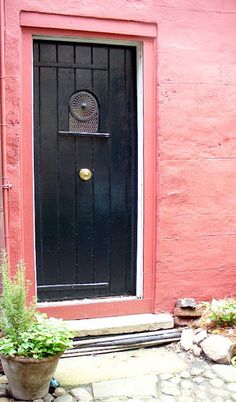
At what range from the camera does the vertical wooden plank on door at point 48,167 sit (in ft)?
13.0

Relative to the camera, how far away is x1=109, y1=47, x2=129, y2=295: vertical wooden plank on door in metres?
4.14

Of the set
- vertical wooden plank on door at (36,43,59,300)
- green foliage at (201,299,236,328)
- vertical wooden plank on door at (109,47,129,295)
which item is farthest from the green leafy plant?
green foliage at (201,299,236,328)

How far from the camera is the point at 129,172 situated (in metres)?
4.22

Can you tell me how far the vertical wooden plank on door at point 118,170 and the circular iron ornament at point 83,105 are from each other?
0.17 m

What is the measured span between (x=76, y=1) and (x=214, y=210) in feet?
7.14

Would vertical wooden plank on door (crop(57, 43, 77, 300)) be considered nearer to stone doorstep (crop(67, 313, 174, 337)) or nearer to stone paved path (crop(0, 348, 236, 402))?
stone doorstep (crop(67, 313, 174, 337))

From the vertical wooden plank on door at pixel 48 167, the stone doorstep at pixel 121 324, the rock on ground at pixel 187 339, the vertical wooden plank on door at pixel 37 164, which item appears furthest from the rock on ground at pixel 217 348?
the vertical wooden plank on door at pixel 37 164

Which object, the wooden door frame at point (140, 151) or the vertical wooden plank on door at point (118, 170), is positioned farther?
the vertical wooden plank on door at point (118, 170)

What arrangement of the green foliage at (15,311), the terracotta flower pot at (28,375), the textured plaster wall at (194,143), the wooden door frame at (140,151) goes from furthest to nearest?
1. the textured plaster wall at (194,143)
2. the wooden door frame at (140,151)
3. the green foliage at (15,311)
4. the terracotta flower pot at (28,375)

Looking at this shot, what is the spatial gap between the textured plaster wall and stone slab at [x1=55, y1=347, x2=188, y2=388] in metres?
0.54

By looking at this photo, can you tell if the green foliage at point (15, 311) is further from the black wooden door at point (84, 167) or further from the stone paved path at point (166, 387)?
the black wooden door at point (84, 167)

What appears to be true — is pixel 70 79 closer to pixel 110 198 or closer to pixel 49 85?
pixel 49 85

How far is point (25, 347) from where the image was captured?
2.99 m

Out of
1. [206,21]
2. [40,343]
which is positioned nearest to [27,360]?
[40,343]
